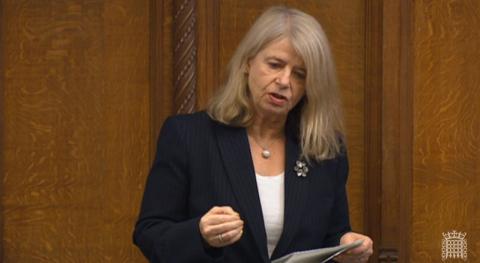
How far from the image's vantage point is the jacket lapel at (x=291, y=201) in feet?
7.06

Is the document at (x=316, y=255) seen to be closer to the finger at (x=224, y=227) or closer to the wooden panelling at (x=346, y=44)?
the finger at (x=224, y=227)

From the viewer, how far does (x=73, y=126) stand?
3.17m

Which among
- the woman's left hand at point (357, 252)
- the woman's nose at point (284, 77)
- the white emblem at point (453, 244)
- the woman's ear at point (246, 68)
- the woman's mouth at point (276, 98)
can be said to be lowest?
the white emblem at point (453, 244)

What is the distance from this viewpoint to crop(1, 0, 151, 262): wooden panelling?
315 cm

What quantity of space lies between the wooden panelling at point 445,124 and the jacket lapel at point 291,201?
111cm

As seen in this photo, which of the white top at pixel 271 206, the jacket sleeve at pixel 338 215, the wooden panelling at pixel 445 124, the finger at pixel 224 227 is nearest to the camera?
the finger at pixel 224 227

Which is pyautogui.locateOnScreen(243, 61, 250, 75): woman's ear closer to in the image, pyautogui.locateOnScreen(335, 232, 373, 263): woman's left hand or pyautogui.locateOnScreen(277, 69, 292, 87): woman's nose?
pyautogui.locateOnScreen(277, 69, 292, 87): woman's nose

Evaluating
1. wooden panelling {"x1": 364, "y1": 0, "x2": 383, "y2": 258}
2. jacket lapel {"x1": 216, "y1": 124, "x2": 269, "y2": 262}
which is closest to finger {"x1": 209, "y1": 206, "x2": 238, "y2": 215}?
jacket lapel {"x1": 216, "y1": 124, "x2": 269, "y2": 262}

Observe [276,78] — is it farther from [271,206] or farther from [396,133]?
[396,133]

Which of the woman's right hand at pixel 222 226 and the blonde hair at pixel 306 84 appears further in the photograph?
the blonde hair at pixel 306 84

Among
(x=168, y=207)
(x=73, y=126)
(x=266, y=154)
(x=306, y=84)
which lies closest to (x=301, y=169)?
(x=266, y=154)

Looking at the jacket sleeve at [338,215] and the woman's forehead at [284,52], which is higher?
the woman's forehead at [284,52]

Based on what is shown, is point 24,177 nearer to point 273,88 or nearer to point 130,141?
point 130,141

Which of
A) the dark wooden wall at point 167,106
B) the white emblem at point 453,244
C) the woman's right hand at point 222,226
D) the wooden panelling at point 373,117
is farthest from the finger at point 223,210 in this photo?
the white emblem at point 453,244
